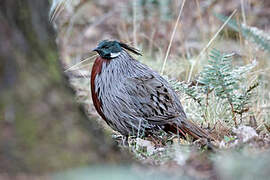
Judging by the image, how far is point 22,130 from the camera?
7.02 feet

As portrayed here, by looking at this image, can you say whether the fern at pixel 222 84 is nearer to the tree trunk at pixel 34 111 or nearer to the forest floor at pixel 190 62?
the forest floor at pixel 190 62

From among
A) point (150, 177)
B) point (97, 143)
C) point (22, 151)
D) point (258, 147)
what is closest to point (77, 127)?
point (97, 143)

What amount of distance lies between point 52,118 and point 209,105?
2774 mm

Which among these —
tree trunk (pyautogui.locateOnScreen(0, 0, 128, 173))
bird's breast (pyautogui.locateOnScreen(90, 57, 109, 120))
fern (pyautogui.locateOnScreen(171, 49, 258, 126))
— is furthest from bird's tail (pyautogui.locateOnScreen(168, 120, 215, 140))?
tree trunk (pyautogui.locateOnScreen(0, 0, 128, 173))

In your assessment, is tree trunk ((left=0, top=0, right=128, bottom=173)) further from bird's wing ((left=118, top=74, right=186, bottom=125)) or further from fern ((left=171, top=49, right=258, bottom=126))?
fern ((left=171, top=49, right=258, bottom=126))

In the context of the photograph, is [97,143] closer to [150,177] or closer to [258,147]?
[150,177]

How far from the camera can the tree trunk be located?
2.13m

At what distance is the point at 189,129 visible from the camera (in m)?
4.34

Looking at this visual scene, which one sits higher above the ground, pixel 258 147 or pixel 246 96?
pixel 246 96

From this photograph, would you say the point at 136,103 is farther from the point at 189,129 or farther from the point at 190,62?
the point at 190,62

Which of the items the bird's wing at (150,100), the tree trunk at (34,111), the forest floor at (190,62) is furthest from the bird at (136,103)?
the tree trunk at (34,111)

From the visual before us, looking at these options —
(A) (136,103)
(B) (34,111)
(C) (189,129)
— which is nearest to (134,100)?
(A) (136,103)

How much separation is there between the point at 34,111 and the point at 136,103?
2.25m

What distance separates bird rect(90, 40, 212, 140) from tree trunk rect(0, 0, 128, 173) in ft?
6.70
